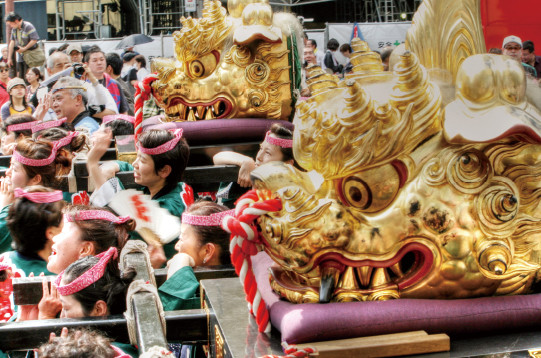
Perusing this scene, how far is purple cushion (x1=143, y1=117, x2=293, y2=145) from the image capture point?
371 centimetres

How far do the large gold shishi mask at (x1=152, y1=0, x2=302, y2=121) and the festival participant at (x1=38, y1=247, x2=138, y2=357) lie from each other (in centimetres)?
186

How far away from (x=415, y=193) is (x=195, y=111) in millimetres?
2460

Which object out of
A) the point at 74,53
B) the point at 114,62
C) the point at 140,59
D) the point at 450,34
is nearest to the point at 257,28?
the point at 450,34

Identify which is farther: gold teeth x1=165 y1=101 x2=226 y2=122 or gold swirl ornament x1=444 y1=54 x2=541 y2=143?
gold teeth x1=165 y1=101 x2=226 y2=122

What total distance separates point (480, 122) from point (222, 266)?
3.78 ft

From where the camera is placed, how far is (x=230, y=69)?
3756mm

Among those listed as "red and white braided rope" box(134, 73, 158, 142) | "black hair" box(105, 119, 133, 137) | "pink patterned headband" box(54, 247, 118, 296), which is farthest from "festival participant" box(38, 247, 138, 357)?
"black hair" box(105, 119, 133, 137)

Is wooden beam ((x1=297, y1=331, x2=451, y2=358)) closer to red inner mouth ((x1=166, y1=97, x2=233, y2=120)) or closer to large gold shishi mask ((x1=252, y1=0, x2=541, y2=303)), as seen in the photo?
large gold shishi mask ((x1=252, y1=0, x2=541, y2=303))

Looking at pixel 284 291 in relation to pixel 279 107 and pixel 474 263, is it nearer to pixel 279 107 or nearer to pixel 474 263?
pixel 474 263

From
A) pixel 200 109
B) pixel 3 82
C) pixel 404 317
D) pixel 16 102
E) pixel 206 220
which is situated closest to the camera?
pixel 404 317

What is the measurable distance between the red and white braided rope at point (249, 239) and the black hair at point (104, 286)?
0.48 meters

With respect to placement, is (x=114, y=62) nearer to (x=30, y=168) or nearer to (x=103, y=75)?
(x=103, y=75)

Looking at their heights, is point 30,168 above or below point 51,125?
below

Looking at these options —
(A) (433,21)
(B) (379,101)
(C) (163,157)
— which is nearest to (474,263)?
(B) (379,101)
